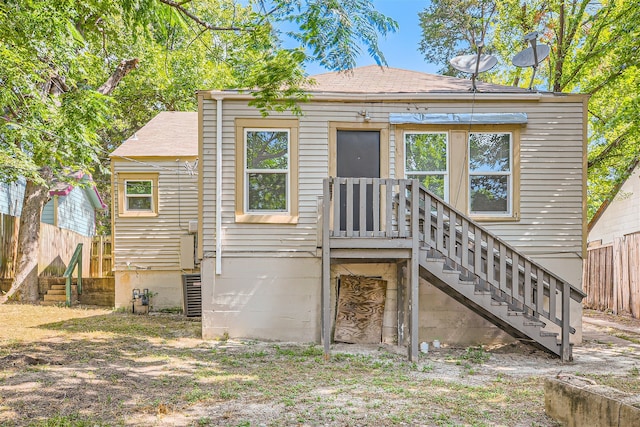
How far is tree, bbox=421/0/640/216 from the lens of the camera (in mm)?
11625

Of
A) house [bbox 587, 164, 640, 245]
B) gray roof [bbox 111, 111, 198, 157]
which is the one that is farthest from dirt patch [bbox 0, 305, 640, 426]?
house [bbox 587, 164, 640, 245]

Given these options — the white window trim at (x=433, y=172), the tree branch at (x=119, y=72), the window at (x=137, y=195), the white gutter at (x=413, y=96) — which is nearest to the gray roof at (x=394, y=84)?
the white gutter at (x=413, y=96)

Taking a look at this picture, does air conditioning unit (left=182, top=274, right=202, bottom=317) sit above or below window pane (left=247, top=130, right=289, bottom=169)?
below

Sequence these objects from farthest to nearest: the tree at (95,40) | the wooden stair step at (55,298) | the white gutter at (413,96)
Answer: the wooden stair step at (55,298), the white gutter at (413,96), the tree at (95,40)

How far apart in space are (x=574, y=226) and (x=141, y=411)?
7486mm

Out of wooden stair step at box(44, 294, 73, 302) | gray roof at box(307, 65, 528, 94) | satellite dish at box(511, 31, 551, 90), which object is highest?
satellite dish at box(511, 31, 551, 90)

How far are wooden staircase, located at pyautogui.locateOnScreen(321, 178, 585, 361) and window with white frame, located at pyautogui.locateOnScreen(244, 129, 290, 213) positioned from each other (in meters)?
1.63

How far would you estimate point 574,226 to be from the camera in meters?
8.77

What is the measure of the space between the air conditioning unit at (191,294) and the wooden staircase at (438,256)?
5.44 metres

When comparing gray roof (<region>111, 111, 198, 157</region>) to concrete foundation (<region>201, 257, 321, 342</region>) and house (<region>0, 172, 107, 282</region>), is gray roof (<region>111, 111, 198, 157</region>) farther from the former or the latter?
concrete foundation (<region>201, 257, 321, 342</region>)

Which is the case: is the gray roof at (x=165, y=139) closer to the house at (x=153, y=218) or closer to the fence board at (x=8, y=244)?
the house at (x=153, y=218)

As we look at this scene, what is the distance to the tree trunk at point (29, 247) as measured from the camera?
14.0 meters

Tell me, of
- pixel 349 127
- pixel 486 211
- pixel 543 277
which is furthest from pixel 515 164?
pixel 349 127

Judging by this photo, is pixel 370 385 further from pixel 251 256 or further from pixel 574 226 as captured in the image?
pixel 574 226
